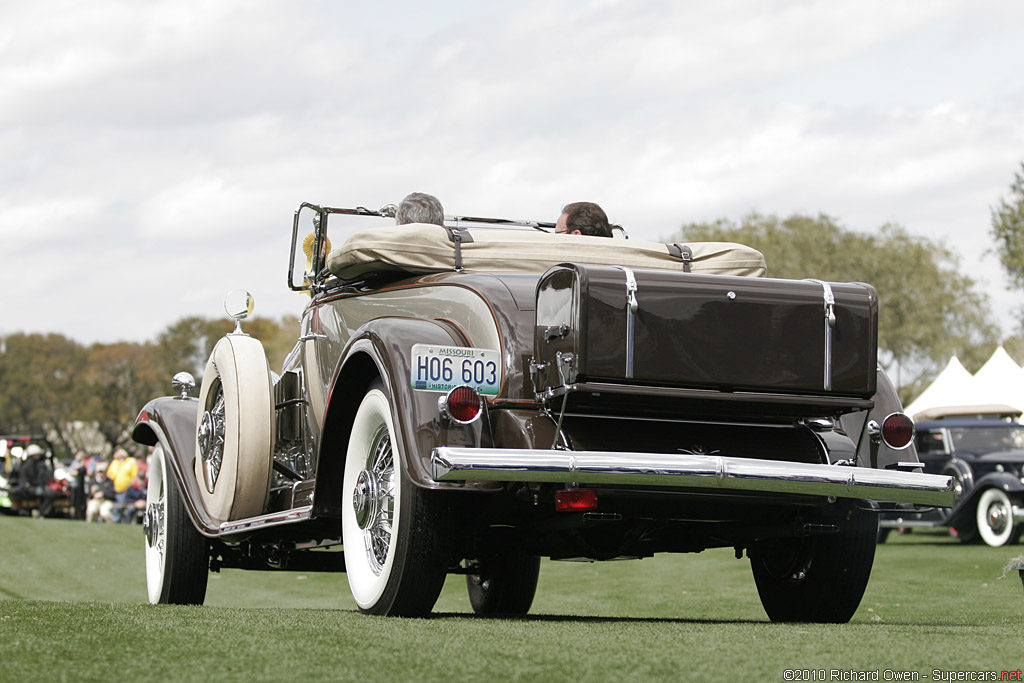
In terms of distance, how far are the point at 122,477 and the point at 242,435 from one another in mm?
20222

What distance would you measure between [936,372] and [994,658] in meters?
44.2

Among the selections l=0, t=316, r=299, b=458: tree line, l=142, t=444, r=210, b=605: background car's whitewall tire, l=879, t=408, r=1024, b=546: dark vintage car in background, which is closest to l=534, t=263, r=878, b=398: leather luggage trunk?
l=142, t=444, r=210, b=605: background car's whitewall tire

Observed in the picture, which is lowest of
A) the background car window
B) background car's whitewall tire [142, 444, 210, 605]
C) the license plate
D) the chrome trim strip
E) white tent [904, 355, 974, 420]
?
the background car window

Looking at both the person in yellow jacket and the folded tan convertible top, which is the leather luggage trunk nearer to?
the folded tan convertible top

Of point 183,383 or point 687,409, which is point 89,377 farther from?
point 687,409

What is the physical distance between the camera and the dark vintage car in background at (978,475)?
18.8m

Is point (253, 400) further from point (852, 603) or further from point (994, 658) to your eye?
point (994, 658)

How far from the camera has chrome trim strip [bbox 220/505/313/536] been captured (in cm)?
566

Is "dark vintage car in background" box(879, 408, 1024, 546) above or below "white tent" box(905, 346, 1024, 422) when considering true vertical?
below

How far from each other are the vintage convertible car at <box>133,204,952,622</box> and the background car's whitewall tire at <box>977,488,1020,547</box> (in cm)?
1403

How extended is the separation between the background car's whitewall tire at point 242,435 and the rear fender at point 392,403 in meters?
0.90

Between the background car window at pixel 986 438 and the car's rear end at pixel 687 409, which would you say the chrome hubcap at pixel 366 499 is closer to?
the car's rear end at pixel 687 409

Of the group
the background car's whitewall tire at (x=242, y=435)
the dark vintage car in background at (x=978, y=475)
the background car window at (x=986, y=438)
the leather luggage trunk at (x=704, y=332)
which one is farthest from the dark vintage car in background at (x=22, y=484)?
the leather luggage trunk at (x=704, y=332)

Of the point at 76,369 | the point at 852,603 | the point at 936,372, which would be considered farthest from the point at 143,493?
the point at 76,369
